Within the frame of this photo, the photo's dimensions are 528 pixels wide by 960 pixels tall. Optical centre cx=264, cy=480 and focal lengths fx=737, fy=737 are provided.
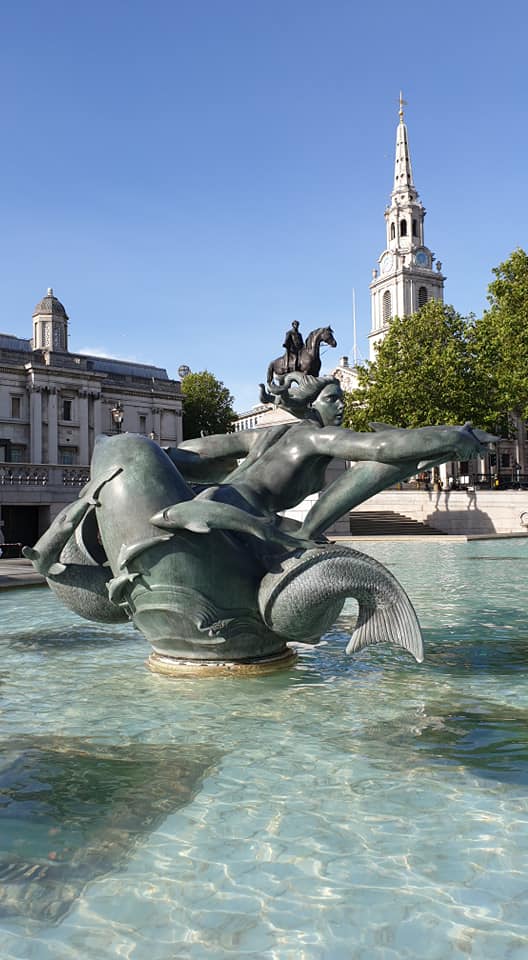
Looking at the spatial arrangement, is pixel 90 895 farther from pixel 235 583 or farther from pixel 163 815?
pixel 235 583

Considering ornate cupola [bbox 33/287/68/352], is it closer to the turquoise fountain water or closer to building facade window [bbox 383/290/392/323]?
building facade window [bbox 383/290/392/323]

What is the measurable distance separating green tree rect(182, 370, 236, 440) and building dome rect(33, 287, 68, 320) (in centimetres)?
1499

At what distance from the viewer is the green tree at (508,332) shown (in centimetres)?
3947

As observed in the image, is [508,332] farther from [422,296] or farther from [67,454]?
[422,296]

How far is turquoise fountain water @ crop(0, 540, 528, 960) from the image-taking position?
2.48m

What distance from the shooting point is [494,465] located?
310 ft

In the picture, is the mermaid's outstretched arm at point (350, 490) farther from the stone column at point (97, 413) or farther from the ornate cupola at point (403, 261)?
the ornate cupola at point (403, 261)

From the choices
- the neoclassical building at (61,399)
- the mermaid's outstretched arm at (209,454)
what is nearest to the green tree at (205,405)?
the neoclassical building at (61,399)

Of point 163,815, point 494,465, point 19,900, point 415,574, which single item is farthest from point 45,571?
point 494,465

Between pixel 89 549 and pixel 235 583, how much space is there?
1.31 metres

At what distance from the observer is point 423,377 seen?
4503 centimetres

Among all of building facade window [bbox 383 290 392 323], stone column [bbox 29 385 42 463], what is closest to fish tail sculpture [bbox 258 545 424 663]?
stone column [bbox 29 385 42 463]

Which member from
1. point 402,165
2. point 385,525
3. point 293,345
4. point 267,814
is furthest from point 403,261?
point 267,814

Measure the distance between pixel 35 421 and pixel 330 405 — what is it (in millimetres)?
63712
